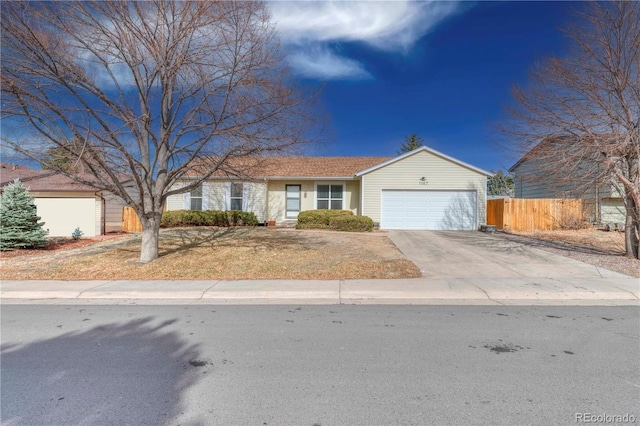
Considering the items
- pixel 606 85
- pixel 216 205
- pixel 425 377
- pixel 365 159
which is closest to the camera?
pixel 425 377

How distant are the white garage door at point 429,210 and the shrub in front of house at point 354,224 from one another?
6.07 ft

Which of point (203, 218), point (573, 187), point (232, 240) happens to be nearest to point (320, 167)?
point (203, 218)

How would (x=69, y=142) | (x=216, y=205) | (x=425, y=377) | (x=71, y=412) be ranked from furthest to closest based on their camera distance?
(x=216, y=205) < (x=69, y=142) < (x=425, y=377) < (x=71, y=412)

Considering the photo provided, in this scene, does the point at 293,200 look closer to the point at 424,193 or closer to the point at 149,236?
the point at 424,193

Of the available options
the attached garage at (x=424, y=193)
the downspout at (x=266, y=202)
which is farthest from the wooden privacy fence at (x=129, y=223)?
the attached garage at (x=424, y=193)

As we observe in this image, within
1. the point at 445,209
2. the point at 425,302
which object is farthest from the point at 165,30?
the point at 445,209

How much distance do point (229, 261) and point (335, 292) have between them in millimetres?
4070

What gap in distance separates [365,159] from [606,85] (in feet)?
47.6

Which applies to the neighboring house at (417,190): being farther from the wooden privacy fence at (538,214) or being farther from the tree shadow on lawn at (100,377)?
the tree shadow on lawn at (100,377)

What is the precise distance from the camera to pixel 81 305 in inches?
241

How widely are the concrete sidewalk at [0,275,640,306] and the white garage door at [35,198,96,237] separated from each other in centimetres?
1086

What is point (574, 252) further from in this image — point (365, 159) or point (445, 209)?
point (365, 159)

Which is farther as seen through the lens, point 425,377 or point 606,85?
point 606,85

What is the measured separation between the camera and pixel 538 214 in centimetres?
1848
